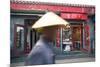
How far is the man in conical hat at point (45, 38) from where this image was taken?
155 centimetres

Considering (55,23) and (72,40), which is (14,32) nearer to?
(55,23)

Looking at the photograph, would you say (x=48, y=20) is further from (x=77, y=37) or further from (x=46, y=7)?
(x=77, y=37)

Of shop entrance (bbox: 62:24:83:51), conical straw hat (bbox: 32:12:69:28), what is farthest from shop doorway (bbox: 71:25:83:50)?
conical straw hat (bbox: 32:12:69:28)

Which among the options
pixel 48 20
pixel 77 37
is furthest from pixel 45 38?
pixel 77 37

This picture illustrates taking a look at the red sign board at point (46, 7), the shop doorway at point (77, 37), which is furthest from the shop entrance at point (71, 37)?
the red sign board at point (46, 7)

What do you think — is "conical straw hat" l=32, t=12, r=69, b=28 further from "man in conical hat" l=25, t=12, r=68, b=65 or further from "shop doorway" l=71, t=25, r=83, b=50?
"shop doorway" l=71, t=25, r=83, b=50

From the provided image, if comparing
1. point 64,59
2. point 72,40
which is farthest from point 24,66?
point 72,40

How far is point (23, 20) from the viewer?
152 cm

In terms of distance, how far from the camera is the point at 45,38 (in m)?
1.57

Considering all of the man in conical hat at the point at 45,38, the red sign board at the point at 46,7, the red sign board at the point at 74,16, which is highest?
the red sign board at the point at 46,7

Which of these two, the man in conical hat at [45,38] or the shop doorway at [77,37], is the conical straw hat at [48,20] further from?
the shop doorway at [77,37]

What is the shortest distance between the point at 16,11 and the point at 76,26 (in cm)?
46

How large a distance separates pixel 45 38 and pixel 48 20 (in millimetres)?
133

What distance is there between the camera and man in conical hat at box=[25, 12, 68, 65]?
1552 mm
